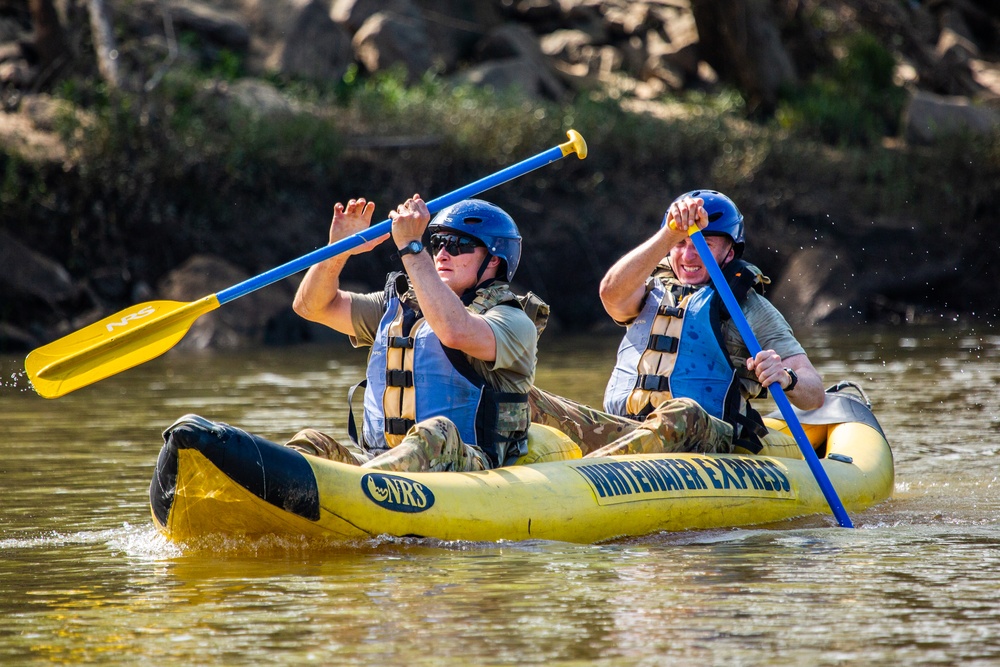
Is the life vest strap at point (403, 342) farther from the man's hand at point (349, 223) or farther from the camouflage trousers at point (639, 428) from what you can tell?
the camouflage trousers at point (639, 428)

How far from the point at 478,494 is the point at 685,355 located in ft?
4.48

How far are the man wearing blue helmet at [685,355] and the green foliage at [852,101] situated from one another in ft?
45.9

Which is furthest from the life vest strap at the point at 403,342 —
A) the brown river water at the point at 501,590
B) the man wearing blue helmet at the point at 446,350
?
the brown river water at the point at 501,590

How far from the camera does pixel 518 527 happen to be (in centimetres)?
475

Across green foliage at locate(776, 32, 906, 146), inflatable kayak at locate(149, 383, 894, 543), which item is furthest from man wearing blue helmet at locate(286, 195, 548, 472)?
green foliage at locate(776, 32, 906, 146)

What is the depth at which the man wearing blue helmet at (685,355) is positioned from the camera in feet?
18.1

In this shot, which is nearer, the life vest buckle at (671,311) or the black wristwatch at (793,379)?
the black wristwatch at (793,379)

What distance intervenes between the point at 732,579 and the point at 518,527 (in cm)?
87

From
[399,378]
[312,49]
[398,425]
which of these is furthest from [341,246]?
[312,49]

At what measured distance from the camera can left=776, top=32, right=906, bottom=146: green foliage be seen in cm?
1966

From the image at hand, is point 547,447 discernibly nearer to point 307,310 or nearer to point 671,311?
point 671,311

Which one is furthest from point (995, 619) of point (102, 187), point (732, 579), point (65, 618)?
point (102, 187)

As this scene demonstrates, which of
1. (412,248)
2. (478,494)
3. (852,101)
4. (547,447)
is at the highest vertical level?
(852,101)

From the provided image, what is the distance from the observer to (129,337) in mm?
5242
